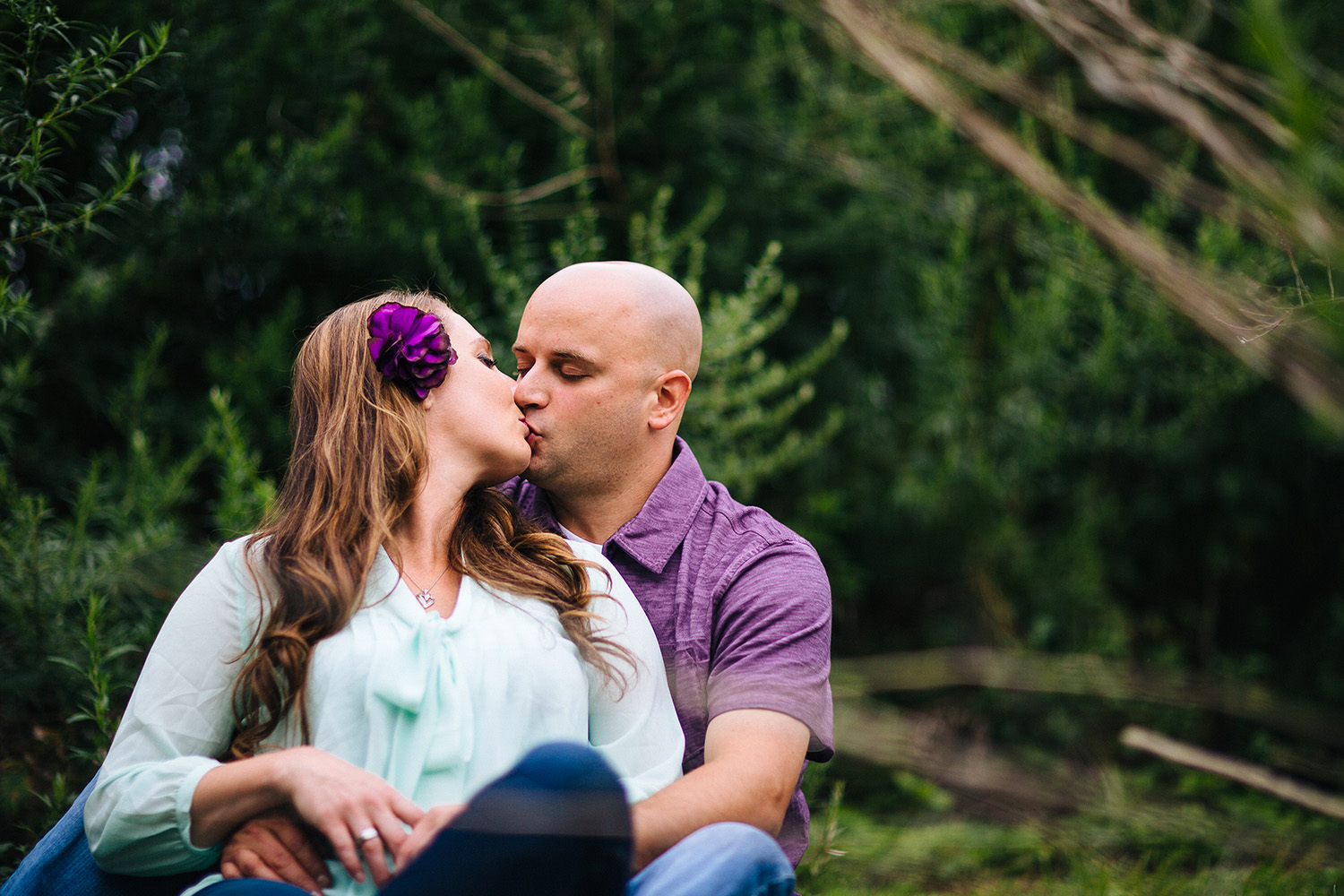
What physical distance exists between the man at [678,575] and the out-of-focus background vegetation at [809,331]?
0.54 meters

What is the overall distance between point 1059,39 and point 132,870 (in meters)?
1.85

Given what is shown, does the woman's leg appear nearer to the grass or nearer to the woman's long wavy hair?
the woman's long wavy hair

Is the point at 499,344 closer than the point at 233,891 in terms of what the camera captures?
No

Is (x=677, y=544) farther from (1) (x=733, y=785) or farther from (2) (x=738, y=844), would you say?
(2) (x=738, y=844)

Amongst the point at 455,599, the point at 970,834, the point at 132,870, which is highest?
the point at 455,599

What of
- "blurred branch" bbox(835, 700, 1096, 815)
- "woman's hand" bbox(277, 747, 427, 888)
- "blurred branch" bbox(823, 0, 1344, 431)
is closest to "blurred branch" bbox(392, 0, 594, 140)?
"blurred branch" bbox(823, 0, 1344, 431)

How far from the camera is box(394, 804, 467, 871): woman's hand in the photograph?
124cm

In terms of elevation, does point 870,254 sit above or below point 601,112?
below

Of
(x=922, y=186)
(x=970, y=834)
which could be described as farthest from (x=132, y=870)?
(x=922, y=186)

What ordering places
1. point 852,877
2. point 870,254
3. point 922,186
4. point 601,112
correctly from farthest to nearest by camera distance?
1. point 870,254
2. point 922,186
3. point 601,112
4. point 852,877

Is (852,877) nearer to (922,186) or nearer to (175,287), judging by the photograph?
(922,186)

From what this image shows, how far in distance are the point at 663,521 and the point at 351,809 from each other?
2.94 feet

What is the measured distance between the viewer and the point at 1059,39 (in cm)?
152

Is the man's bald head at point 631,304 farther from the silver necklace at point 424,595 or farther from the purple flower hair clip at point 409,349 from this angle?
the silver necklace at point 424,595
